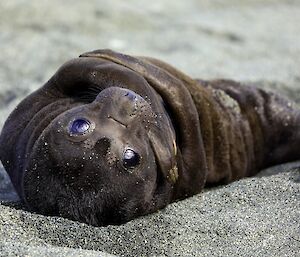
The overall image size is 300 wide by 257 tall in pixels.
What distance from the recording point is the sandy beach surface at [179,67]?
11.7 ft

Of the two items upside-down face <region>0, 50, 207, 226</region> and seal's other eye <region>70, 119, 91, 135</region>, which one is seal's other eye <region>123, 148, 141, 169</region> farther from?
seal's other eye <region>70, 119, 91, 135</region>

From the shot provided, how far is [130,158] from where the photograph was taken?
12.1 feet

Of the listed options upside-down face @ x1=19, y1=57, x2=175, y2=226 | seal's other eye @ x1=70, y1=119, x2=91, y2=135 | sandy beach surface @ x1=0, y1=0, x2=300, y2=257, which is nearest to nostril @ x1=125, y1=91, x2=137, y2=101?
upside-down face @ x1=19, y1=57, x2=175, y2=226

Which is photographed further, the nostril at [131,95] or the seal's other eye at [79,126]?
the nostril at [131,95]

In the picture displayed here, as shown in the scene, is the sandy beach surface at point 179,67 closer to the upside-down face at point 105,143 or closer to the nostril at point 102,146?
the upside-down face at point 105,143

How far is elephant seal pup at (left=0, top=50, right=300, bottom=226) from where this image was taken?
366cm

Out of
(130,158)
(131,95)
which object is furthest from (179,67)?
(130,158)

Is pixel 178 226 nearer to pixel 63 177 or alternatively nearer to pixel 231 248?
pixel 231 248

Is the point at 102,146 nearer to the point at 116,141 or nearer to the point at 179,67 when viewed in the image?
the point at 116,141

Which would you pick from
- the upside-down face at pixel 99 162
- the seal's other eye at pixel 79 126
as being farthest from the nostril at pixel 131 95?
the seal's other eye at pixel 79 126

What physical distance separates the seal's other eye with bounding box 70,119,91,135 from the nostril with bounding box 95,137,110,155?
0.08m

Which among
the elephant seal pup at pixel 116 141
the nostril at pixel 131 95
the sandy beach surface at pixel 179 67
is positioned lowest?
the sandy beach surface at pixel 179 67

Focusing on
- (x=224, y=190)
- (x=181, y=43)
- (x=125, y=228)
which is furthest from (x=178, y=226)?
(x=181, y=43)

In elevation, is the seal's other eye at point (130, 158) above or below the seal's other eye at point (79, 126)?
below
